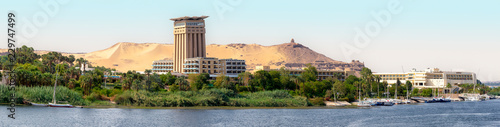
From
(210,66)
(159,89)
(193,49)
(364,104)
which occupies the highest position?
(193,49)

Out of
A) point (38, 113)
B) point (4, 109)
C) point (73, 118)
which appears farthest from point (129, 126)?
point (4, 109)

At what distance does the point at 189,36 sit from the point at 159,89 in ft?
197

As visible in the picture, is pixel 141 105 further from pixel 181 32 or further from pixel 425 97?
pixel 425 97

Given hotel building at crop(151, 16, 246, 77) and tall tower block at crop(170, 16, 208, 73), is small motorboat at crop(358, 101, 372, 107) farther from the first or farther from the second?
tall tower block at crop(170, 16, 208, 73)

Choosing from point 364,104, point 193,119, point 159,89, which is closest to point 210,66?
point 159,89

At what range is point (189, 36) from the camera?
616 ft

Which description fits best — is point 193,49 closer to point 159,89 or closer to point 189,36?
point 189,36

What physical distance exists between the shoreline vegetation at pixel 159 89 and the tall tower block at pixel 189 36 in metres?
36.1

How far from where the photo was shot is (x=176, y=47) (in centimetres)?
19300

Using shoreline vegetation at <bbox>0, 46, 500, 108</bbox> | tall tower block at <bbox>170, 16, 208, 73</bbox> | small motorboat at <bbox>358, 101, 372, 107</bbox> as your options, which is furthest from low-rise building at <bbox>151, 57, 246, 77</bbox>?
small motorboat at <bbox>358, 101, 372, 107</bbox>

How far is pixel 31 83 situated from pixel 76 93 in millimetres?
9491

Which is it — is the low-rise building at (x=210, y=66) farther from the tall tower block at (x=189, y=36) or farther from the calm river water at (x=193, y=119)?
the calm river water at (x=193, y=119)

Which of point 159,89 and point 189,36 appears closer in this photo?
point 159,89

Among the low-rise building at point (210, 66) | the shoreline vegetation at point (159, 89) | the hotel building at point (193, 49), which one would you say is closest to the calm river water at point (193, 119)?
the shoreline vegetation at point (159, 89)
